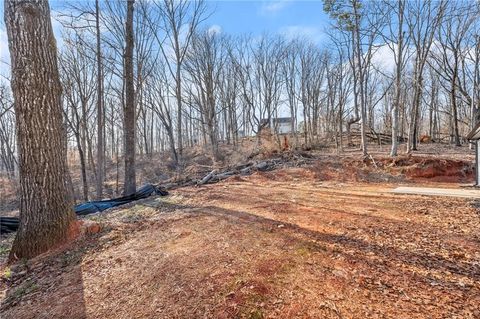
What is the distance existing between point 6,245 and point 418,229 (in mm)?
6079

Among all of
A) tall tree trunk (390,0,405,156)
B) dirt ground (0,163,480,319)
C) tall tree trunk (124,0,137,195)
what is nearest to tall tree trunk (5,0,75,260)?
dirt ground (0,163,480,319)

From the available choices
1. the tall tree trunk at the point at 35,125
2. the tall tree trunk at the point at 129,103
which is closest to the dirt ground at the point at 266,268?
the tall tree trunk at the point at 35,125

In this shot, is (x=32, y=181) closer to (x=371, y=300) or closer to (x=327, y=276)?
(x=327, y=276)

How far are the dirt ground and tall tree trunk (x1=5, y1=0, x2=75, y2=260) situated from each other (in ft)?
1.23

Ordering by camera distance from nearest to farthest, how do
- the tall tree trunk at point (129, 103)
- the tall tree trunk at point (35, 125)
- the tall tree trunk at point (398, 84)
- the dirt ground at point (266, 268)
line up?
the dirt ground at point (266, 268) < the tall tree trunk at point (35, 125) < the tall tree trunk at point (129, 103) < the tall tree trunk at point (398, 84)

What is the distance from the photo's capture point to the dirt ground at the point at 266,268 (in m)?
2.00

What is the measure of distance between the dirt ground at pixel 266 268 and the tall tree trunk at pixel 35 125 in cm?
37

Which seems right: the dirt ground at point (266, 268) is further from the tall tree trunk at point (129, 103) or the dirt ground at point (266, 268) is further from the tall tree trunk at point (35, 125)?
the tall tree trunk at point (129, 103)

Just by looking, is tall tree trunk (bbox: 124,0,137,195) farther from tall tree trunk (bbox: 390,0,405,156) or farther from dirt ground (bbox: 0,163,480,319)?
tall tree trunk (bbox: 390,0,405,156)

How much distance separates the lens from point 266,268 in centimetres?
251

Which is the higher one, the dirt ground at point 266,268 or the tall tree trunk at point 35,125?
the tall tree trunk at point 35,125

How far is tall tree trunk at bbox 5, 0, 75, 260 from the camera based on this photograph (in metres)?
3.40

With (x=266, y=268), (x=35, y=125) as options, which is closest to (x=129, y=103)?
(x=35, y=125)

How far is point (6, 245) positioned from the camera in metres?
4.32
